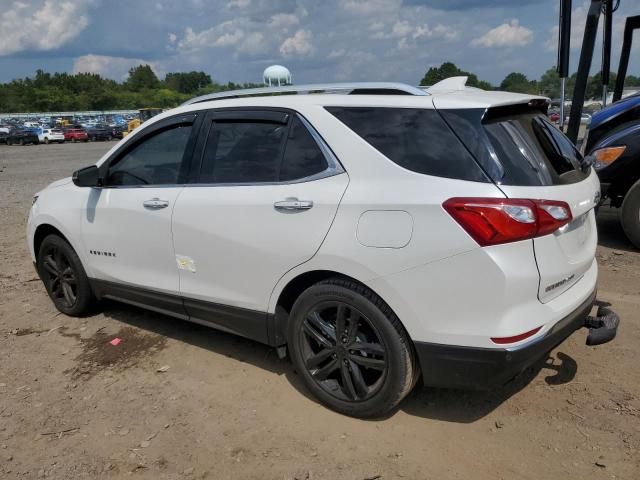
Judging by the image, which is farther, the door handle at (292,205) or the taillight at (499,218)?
the door handle at (292,205)

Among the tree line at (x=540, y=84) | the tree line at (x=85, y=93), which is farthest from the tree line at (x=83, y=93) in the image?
the tree line at (x=540, y=84)

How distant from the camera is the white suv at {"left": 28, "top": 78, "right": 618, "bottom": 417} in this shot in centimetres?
259

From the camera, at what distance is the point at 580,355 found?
3.72 m

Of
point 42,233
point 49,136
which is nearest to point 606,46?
point 42,233

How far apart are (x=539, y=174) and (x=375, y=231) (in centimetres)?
85

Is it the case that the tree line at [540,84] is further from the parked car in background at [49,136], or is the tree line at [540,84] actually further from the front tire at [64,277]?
the parked car in background at [49,136]

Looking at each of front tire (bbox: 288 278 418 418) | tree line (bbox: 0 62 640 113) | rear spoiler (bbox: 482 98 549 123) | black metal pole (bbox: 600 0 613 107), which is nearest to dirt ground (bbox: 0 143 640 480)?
front tire (bbox: 288 278 418 418)

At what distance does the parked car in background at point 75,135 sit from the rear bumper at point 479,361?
54019 millimetres

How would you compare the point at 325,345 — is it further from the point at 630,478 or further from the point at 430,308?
the point at 630,478

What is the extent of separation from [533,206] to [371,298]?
0.91 metres

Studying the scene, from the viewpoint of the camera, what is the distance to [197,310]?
148 inches

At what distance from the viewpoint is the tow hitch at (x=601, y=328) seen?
291 cm

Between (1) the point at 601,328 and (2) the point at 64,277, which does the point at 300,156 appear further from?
(2) the point at 64,277

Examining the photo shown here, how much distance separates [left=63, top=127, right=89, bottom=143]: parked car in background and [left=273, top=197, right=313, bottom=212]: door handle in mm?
53210
